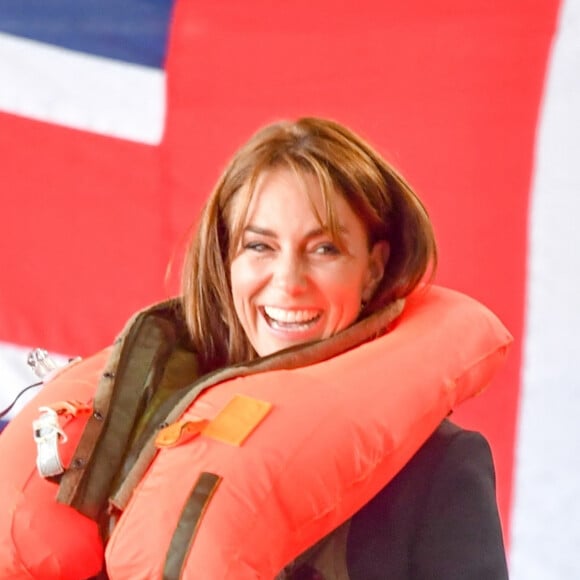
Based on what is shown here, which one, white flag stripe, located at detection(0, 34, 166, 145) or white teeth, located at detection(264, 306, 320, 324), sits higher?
white flag stripe, located at detection(0, 34, 166, 145)

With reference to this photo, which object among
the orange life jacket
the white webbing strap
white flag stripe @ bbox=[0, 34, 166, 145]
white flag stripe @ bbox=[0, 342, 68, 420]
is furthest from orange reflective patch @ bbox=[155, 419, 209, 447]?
white flag stripe @ bbox=[0, 34, 166, 145]

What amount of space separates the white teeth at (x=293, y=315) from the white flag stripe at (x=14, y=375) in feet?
1.83

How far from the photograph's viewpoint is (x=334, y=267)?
2.86 ft

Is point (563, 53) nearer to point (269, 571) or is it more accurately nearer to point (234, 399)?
point (234, 399)

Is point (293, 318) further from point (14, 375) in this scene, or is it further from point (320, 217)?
point (14, 375)

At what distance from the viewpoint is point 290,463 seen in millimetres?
742

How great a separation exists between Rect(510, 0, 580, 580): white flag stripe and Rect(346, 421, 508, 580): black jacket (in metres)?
0.51

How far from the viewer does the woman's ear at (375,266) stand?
3.02 ft

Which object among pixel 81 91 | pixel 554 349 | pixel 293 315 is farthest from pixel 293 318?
pixel 81 91

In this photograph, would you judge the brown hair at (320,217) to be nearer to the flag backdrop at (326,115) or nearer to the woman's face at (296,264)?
the woman's face at (296,264)

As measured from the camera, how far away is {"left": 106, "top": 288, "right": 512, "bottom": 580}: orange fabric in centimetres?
72

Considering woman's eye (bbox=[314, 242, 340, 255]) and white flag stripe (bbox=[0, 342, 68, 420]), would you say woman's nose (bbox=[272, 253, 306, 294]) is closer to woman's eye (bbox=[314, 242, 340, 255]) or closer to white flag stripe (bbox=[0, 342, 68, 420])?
woman's eye (bbox=[314, 242, 340, 255])

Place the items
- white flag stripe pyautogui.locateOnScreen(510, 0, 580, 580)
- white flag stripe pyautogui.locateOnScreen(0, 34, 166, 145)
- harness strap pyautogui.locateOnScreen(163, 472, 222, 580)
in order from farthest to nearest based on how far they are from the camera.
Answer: white flag stripe pyautogui.locateOnScreen(0, 34, 166, 145) → white flag stripe pyautogui.locateOnScreen(510, 0, 580, 580) → harness strap pyautogui.locateOnScreen(163, 472, 222, 580)

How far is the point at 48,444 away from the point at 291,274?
26 centimetres
